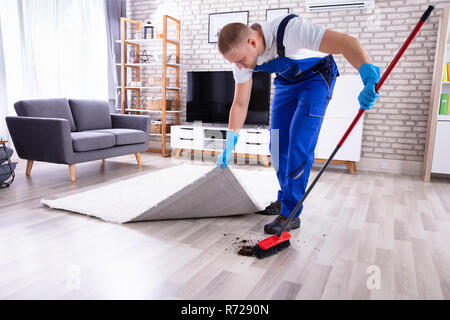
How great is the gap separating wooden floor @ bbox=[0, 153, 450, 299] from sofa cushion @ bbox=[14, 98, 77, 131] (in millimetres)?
879

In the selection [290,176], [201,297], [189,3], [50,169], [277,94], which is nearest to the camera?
[201,297]

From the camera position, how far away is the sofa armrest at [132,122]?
378 cm

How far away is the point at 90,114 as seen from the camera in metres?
3.64

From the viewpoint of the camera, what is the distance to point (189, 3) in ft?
15.3

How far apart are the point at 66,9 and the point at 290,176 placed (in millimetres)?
3740

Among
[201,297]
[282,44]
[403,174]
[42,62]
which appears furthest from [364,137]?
[42,62]

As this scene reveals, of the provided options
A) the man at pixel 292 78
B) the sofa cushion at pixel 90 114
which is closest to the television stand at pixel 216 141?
the sofa cushion at pixel 90 114

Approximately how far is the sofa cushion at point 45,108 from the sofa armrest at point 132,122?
529 millimetres

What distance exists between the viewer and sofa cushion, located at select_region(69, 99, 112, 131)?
11.6 ft

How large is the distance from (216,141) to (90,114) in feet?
4.92

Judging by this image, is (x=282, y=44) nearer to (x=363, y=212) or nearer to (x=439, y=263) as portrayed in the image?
(x=439, y=263)

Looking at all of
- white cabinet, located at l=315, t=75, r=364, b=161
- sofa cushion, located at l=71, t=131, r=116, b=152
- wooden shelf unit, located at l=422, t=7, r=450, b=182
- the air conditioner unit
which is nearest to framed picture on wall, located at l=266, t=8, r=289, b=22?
the air conditioner unit

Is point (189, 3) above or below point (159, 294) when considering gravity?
above

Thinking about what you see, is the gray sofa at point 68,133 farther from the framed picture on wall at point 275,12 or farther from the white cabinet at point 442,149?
the white cabinet at point 442,149
